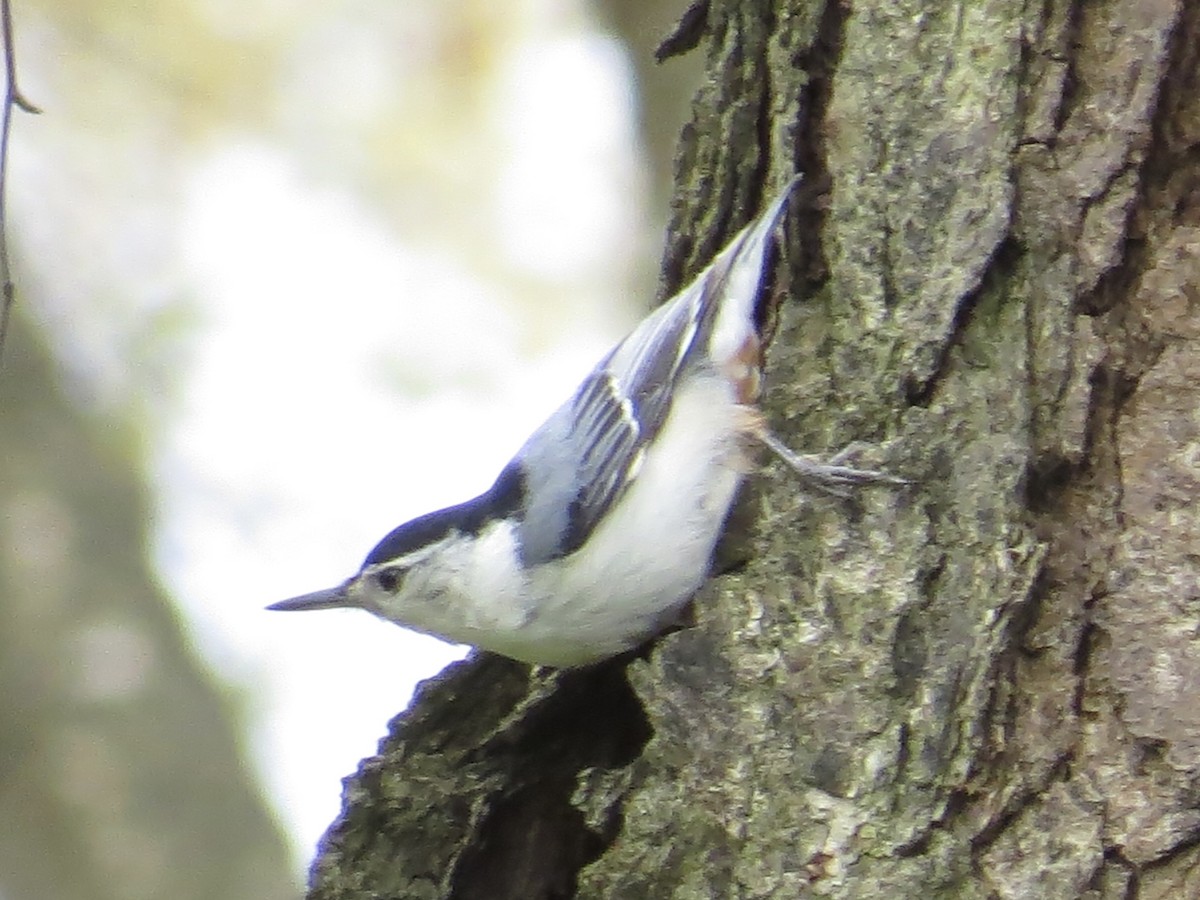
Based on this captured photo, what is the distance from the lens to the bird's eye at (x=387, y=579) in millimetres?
1854

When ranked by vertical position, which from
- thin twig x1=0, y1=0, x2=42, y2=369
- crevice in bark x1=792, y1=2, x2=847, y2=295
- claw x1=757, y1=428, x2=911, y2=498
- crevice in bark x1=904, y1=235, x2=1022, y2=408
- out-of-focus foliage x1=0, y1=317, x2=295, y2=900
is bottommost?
out-of-focus foliage x1=0, y1=317, x2=295, y2=900

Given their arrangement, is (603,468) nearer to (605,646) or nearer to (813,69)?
(605,646)

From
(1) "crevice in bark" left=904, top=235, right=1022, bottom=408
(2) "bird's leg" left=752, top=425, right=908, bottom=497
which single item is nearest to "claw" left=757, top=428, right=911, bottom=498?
(2) "bird's leg" left=752, top=425, right=908, bottom=497

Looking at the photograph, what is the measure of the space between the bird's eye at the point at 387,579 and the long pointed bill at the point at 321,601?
6cm

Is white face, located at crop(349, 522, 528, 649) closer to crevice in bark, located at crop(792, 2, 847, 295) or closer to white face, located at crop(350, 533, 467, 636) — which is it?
white face, located at crop(350, 533, 467, 636)

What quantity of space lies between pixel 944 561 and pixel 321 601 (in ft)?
3.17

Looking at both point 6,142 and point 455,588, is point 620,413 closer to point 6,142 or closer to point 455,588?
point 455,588

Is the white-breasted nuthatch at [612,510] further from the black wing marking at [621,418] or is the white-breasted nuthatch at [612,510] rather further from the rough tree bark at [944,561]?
the rough tree bark at [944,561]

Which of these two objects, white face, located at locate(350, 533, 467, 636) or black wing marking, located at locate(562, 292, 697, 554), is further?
white face, located at locate(350, 533, 467, 636)

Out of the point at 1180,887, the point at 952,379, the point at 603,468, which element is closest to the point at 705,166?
the point at 603,468

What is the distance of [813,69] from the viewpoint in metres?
1.60

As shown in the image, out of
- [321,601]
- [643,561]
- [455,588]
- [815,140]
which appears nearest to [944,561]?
[643,561]

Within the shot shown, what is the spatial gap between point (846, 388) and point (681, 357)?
36 centimetres

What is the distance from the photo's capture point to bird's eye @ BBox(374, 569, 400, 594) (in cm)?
185
